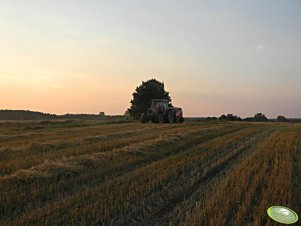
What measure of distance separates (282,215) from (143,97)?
166 ft

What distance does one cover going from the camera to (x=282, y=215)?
16.2 feet

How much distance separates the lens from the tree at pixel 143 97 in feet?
180

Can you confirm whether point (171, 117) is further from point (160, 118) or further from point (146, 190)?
point (146, 190)

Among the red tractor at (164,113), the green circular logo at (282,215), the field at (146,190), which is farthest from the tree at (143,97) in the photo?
the green circular logo at (282,215)

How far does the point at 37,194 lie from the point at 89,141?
8996 mm

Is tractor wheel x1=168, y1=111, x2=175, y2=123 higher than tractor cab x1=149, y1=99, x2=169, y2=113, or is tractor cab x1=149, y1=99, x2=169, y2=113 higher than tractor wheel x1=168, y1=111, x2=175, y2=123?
tractor cab x1=149, y1=99, x2=169, y2=113

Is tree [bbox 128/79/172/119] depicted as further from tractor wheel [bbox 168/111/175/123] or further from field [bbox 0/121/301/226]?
field [bbox 0/121/301/226]

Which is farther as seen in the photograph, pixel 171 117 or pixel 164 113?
pixel 164 113

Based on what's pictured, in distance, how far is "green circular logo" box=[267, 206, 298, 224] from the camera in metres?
4.79

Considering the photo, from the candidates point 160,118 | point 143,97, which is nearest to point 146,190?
point 160,118

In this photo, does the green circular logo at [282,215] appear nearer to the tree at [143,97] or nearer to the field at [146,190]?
the field at [146,190]

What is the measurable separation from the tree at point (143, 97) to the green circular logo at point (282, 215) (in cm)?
4941

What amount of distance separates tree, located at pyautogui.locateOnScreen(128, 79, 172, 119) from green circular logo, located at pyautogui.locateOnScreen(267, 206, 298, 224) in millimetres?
49412

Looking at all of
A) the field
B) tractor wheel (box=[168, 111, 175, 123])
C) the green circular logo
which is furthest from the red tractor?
the green circular logo
